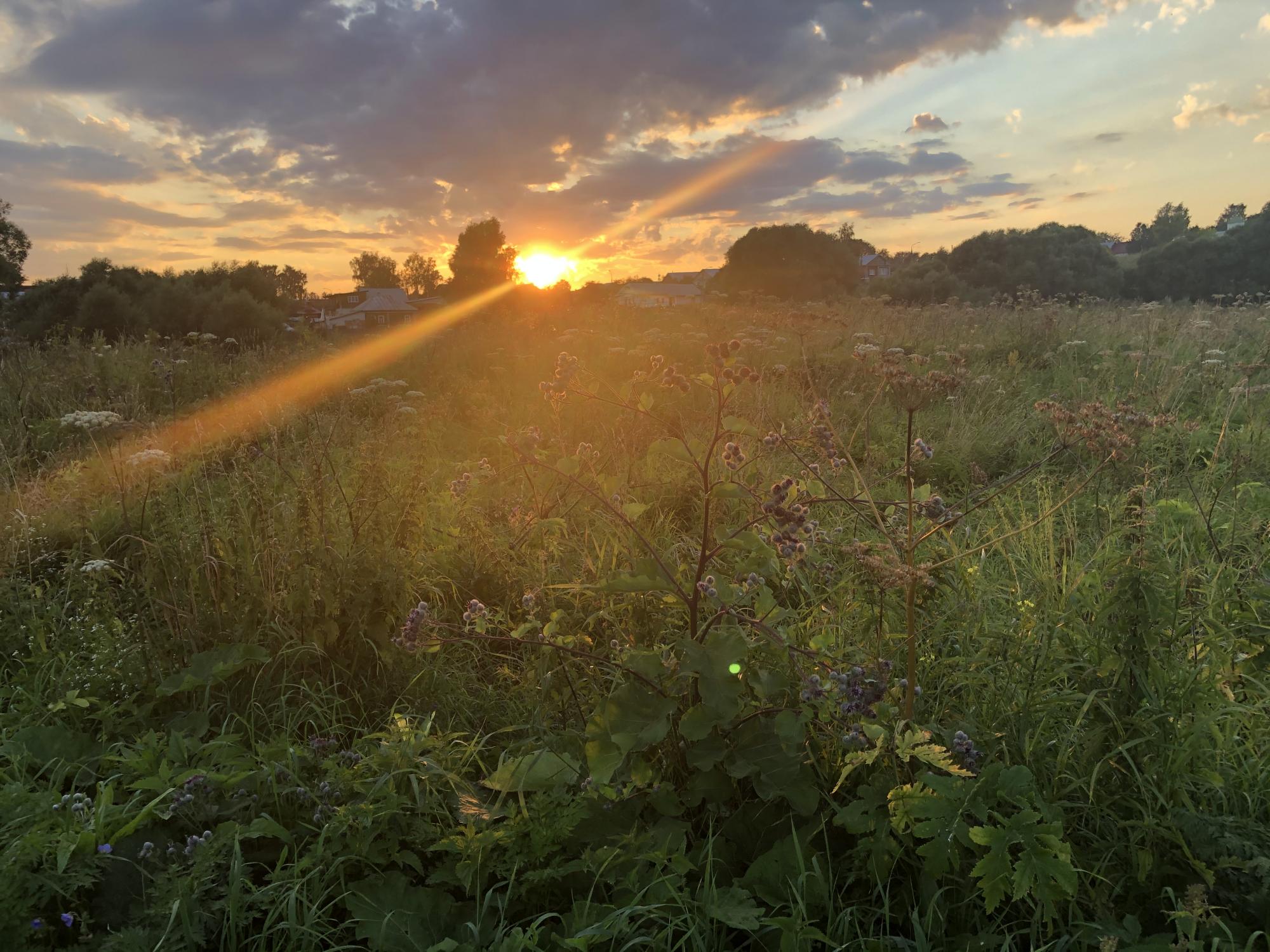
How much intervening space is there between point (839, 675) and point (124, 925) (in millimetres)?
1861

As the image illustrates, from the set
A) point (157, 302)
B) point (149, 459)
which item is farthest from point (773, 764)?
point (157, 302)

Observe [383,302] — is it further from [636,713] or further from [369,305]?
[636,713]

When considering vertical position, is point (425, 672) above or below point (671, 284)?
below

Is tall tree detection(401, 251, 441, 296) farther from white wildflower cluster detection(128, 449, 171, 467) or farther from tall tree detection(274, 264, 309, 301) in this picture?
white wildflower cluster detection(128, 449, 171, 467)

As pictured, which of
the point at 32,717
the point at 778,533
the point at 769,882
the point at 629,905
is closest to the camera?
the point at 629,905

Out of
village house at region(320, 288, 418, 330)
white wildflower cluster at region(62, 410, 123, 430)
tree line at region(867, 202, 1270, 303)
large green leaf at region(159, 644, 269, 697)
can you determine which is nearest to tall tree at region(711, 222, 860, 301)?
tree line at region(867, 202, 1270, 303)

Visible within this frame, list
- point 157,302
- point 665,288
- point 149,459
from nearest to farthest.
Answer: point 149,459 → point 157,302 → point 665,288

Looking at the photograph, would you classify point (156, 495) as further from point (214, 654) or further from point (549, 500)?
point (549, 500)

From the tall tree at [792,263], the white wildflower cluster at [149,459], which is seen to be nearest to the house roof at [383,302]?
the tall tree at [792,263]

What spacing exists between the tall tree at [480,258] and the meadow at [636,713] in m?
46.2

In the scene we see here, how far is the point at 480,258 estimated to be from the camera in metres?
47.8

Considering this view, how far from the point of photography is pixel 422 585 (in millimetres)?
3352

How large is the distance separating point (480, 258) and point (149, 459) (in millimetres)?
47161

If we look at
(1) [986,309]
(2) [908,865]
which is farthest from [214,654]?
(1) [986,309]
